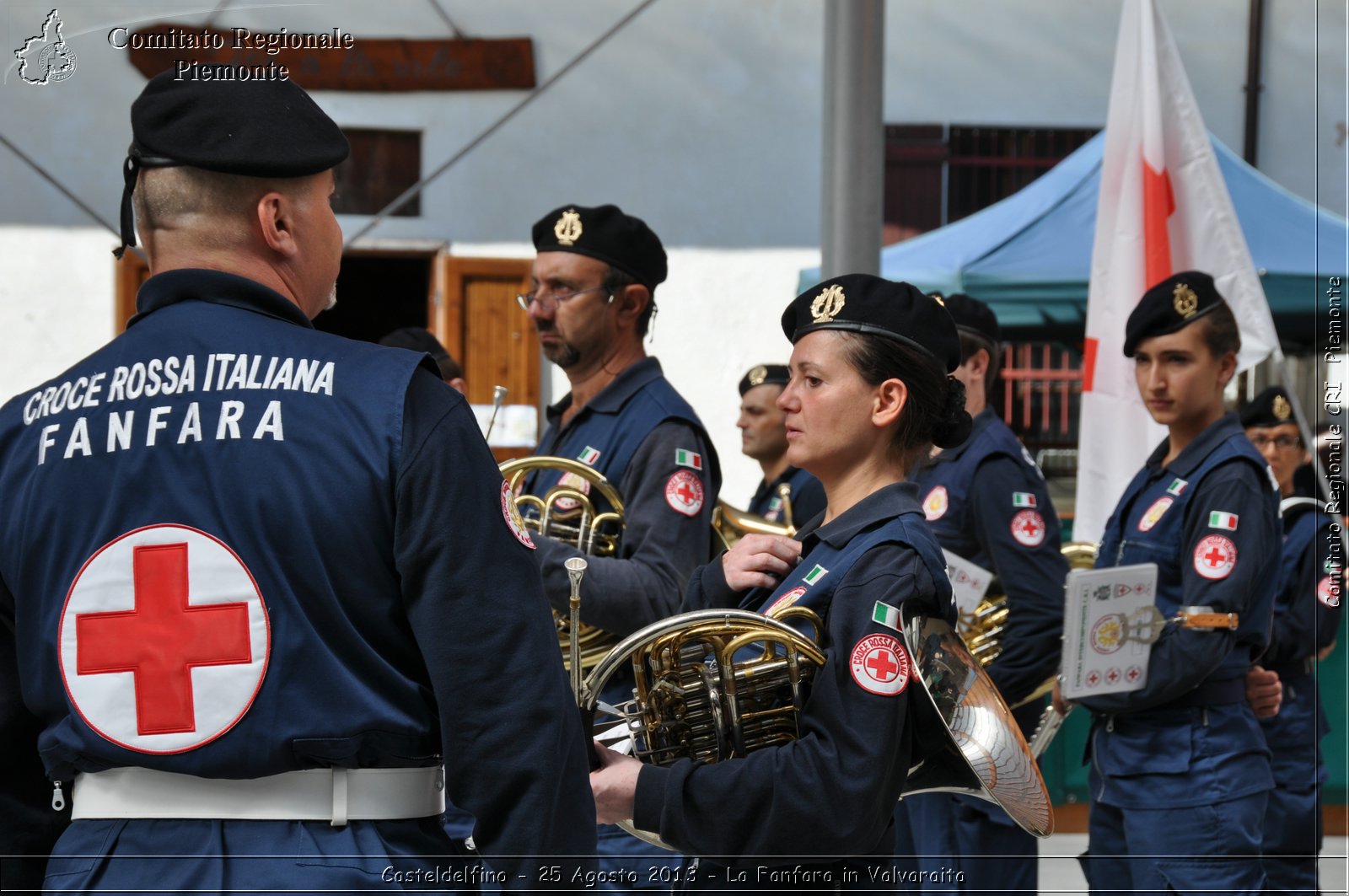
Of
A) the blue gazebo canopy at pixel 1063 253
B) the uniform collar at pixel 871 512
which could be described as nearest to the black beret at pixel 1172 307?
the uniform collar at pixel 871 512

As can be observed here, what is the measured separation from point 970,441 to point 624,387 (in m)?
1.22

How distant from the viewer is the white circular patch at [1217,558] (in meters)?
3.26

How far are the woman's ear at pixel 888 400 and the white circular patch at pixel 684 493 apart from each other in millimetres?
884

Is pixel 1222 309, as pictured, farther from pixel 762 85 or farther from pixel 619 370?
pixel 762 85

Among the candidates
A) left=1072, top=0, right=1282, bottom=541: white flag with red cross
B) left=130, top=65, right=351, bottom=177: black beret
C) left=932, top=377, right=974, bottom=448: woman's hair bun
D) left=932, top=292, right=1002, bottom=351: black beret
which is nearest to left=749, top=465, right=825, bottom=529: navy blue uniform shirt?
left=932, top=292, right=1002, bottom=351: black beret

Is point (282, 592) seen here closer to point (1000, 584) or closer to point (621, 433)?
point (621, 433)

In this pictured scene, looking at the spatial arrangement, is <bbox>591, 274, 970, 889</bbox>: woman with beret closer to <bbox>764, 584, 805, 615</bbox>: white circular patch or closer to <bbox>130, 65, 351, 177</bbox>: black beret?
<bbox>764, 584, 805, 615</bbox>: white circular patch

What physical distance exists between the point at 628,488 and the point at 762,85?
539cm

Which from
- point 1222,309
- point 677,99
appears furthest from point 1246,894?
point 677,99

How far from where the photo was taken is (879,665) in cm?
202

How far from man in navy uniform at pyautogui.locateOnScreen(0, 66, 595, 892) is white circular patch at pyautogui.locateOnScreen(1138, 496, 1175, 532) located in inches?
86.4

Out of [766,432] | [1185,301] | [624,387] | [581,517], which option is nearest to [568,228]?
[624,387]

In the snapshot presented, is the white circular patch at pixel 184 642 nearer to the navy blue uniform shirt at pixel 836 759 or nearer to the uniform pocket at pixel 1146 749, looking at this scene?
the navy blue uniform shirt at pixel 836 759

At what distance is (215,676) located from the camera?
1549 millimetres
